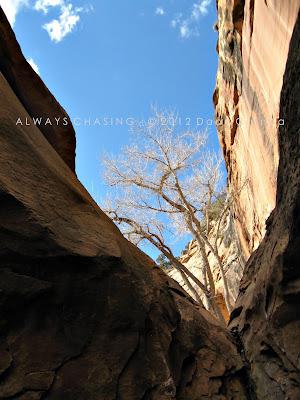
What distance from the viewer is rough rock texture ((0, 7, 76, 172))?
18.8ft

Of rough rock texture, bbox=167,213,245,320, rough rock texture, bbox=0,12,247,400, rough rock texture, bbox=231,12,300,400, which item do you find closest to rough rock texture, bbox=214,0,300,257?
rough rock texture, bbox=231,12,300,400

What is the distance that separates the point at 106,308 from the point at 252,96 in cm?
864

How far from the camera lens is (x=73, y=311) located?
3.36 m

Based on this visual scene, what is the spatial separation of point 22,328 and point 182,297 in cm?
249

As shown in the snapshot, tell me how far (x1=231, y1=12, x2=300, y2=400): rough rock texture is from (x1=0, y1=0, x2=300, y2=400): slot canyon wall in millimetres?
12

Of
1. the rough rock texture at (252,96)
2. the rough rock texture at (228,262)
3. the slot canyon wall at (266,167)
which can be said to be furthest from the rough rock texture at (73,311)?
the rough rock texture at (228,262)

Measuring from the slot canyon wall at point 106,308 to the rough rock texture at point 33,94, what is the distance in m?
1.49

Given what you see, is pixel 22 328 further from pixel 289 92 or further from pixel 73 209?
pixel 289 92

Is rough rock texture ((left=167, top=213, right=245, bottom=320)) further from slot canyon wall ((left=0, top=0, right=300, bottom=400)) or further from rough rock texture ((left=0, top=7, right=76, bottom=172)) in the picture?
slot canyon wall ((left=0, top=0, right=300, bottom=400))

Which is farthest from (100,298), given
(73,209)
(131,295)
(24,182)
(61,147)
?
(61,147)

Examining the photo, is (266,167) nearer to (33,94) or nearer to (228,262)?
(33,94)

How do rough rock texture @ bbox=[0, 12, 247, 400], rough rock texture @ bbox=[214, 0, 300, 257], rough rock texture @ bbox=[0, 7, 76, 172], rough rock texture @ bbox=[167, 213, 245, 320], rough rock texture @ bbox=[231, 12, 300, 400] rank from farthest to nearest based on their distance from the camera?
rough rock texture @ bbox=[167, 213, 245, 320] < rough rock texture @ bbox=[214, 0, 300, 257] < rough rock texture @ bbox=[0, 7, 76, 172] < rough rock texture @ bbox=[231, 12, 300, 400] < rough rock texture @ bbox=[0, 12, 247, 400]

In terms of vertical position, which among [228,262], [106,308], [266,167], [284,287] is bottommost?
[284,287]

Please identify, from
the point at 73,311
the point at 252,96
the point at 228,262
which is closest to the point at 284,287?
the point at 73,311
